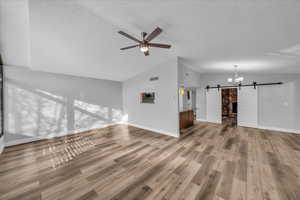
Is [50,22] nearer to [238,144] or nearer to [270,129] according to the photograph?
[238,144]

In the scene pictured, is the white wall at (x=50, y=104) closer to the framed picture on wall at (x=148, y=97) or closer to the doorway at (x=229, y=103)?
the framed picture on wall at (x=148, y=97)

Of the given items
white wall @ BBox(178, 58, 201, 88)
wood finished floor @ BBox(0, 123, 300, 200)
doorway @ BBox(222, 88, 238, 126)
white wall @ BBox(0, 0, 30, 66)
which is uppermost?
white wall @ BBox(0, 0, 30, 66)

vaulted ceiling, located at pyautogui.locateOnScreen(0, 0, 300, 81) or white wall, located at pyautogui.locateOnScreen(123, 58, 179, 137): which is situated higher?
vaulted ceiling, located at pyautogui.locateOnScreen(0, 0, 300, 81)

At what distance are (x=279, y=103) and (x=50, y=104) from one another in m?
9.72

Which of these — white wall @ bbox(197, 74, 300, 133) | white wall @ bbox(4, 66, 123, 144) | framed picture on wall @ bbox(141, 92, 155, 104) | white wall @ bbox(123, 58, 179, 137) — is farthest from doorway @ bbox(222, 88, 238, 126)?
white wall @ bbox(4, 66, 123, 144)

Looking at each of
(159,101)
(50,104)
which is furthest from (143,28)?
(50,104)

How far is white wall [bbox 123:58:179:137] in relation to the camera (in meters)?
4.19

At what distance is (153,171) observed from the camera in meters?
2.19

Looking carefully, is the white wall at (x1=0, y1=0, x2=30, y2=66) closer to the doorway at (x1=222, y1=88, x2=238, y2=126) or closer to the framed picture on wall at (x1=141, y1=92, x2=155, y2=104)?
the framed picture on wall at (x1=141, y1=92, x2=155, y2=104)

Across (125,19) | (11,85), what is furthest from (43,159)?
(125,19)

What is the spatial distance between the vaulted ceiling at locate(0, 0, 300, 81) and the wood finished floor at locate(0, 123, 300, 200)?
9.06ft

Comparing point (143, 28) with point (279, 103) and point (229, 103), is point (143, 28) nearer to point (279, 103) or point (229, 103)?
point (279, 103)

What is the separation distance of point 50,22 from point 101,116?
422 centimetres

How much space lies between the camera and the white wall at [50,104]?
355 cm
